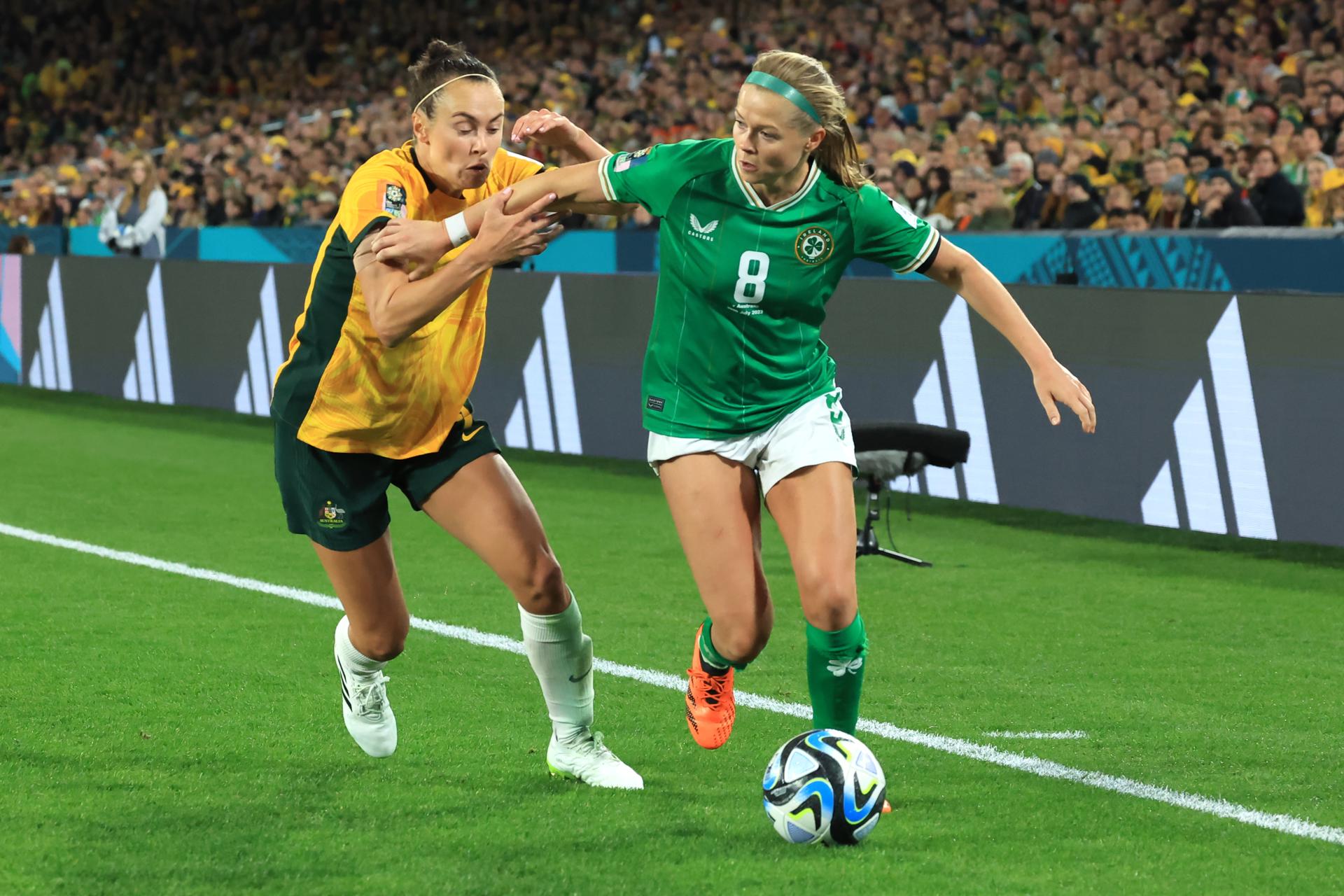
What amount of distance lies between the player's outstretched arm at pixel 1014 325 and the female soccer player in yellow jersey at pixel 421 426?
3.57 ft

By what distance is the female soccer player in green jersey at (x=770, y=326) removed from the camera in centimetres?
461

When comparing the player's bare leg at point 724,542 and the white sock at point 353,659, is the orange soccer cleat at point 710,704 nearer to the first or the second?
the player's bare leg at point 724,542

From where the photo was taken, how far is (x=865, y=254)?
486 cm

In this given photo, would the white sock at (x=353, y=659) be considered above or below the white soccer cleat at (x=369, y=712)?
above

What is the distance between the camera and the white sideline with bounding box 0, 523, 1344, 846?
4.76 meters

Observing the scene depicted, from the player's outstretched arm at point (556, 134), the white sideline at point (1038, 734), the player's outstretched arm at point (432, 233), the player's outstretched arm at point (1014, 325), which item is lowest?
the white sideline at point (1038, 734)

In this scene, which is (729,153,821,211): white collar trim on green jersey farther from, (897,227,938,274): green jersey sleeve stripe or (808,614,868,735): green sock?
(808,614,868,735): green sock

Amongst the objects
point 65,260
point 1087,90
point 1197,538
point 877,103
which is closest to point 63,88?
point 65,260

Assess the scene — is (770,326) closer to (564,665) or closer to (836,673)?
(836,673)

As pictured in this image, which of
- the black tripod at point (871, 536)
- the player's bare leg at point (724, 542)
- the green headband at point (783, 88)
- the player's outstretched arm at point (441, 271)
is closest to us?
the player's outstretched arm at point (441, 271)

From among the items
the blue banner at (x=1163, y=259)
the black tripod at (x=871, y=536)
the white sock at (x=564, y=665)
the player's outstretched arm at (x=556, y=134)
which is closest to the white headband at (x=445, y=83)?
the player's outstretched arm at (x=556, y=134)

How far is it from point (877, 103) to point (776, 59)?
15.1 metres

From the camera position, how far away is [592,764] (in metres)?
5.15

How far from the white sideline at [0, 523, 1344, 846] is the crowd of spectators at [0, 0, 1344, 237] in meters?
7.08
